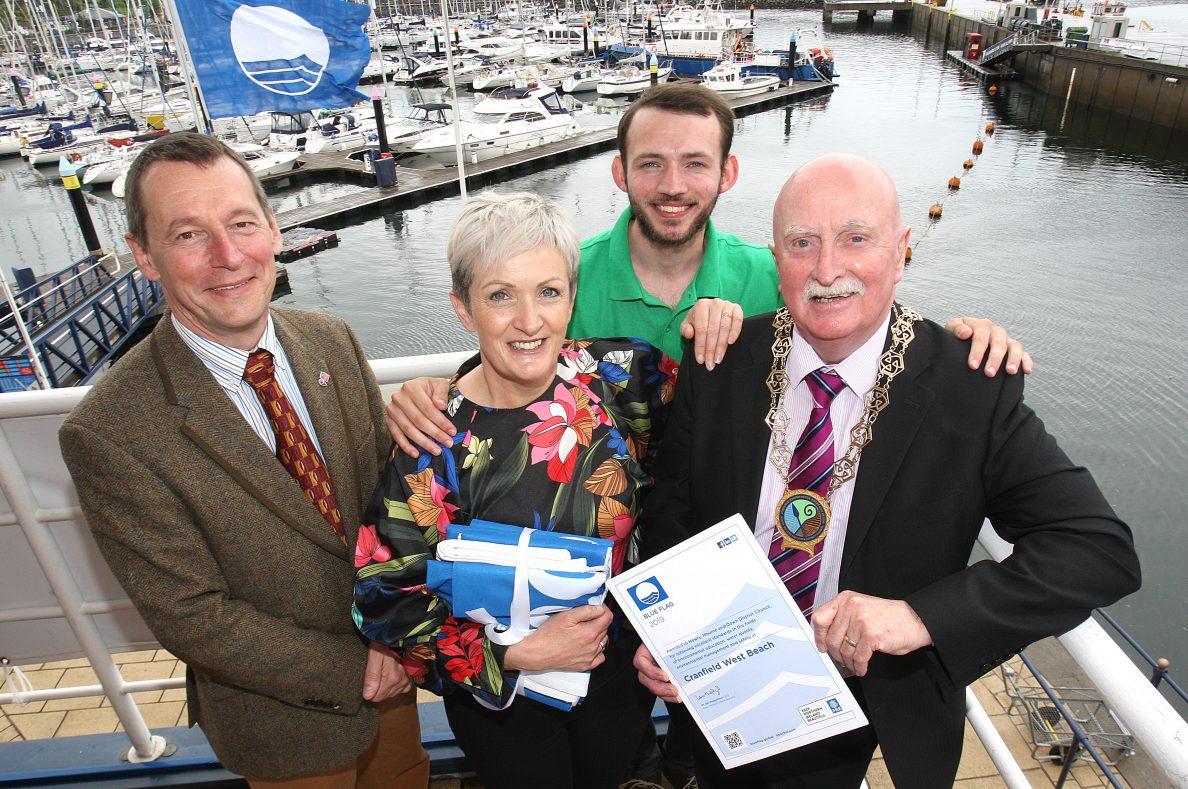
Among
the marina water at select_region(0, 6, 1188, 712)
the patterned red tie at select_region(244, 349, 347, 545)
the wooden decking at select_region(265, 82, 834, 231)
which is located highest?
the patterned red tie at select_region(244, 349, 347, 545)

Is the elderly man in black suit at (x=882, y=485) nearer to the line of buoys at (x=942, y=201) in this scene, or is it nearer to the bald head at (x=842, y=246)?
the bald head at (x=842, y=246)

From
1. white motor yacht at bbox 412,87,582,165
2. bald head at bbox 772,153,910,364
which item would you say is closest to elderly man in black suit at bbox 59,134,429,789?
bald head at bbox 772,153,910,364

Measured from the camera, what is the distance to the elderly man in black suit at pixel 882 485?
1.48 meters

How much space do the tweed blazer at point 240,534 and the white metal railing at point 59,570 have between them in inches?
14.7

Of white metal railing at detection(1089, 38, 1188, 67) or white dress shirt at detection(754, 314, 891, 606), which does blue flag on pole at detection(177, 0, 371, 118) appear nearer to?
white dress shirt at detection(754, 314, 891, 606)

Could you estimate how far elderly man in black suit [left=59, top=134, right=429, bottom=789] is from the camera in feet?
5.48

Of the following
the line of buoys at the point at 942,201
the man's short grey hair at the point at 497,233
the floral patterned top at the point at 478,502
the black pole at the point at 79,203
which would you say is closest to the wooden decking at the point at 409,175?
the black pole at the point at 79,203

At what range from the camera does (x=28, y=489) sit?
2.24 m

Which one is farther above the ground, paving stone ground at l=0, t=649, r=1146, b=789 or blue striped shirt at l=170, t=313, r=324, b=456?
blue striped shirt at l=170, t=313, r=324, b=456

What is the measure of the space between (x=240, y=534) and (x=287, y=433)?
0.29 meters

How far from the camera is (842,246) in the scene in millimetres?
1709

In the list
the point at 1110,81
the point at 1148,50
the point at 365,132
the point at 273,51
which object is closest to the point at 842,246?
the point at 273,51

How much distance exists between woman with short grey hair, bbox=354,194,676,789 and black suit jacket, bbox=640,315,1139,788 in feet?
0.75

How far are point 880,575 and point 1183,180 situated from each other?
29.9 metres
